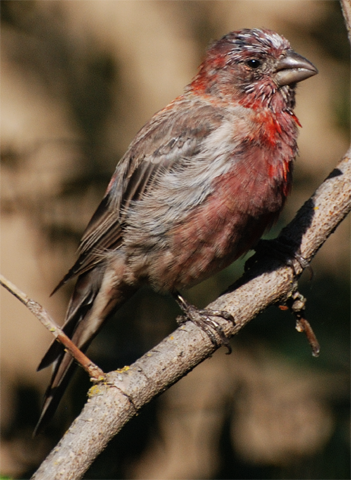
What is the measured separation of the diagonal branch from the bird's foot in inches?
1.3

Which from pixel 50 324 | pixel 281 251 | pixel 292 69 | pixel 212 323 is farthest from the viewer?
pixel 292 69

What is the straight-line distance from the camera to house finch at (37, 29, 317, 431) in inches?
179

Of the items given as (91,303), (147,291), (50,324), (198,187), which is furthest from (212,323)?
(147,291)

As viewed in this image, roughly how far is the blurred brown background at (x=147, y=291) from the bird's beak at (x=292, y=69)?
1314 millimetres

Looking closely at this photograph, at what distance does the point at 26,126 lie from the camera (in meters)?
7.55

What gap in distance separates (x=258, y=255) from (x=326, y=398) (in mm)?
1373

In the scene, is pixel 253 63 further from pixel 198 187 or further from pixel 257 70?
pixel 198 187

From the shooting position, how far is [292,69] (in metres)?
4.73

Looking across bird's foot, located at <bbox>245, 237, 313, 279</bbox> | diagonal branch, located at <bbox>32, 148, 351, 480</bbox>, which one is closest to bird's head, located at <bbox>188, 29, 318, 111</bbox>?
diagonal branch, located at <bbox>32, 148, 351, 480</bbox>

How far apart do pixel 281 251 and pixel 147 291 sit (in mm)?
1821

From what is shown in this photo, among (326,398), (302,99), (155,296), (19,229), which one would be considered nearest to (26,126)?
(19,229)

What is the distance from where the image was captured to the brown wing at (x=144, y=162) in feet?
15.9

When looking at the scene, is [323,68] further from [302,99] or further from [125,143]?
[125,143]

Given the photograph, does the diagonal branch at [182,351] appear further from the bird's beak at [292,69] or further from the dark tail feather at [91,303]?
the dark tail feather at [91,303]
